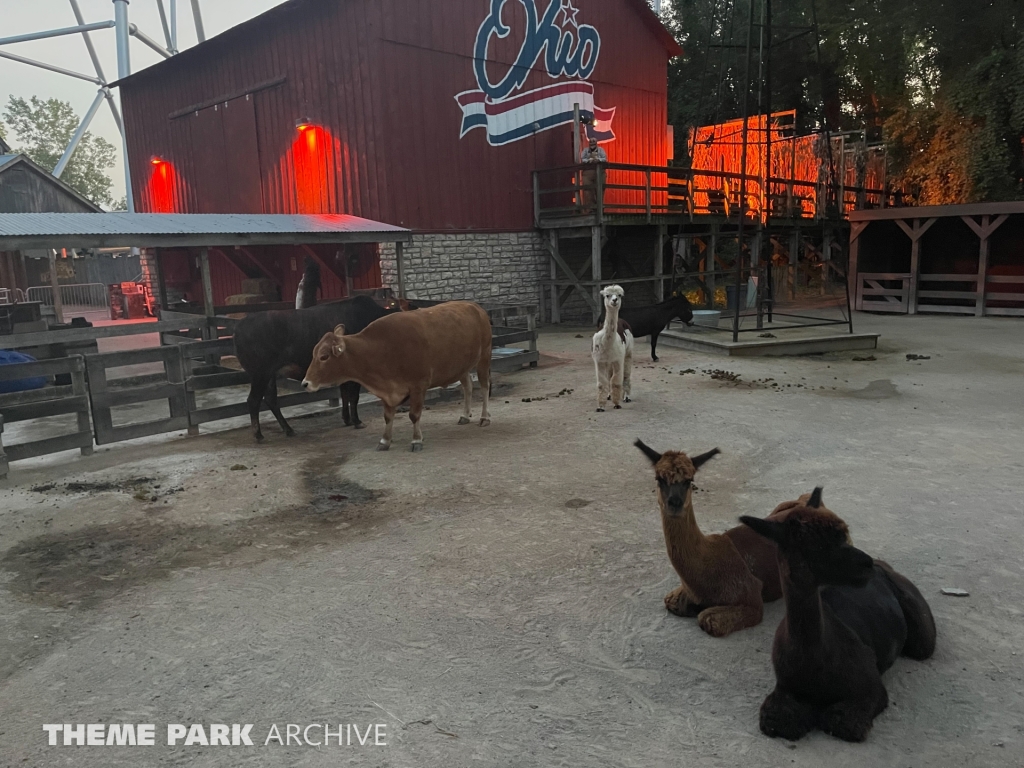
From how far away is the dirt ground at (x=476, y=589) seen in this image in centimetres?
303

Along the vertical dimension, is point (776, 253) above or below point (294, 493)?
above

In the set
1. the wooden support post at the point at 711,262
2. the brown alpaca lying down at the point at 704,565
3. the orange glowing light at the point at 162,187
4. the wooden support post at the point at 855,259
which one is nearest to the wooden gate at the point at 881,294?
the wooden support post at the point at 855,259

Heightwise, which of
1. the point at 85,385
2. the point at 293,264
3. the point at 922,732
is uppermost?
the point at 293,264

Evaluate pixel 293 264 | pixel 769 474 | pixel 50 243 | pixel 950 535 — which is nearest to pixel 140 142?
pixel 293 264

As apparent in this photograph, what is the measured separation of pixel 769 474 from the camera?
6.38 m

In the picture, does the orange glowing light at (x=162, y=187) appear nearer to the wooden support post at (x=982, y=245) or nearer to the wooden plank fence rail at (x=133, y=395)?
the wooden plank fence rail at (x=133, y=395)

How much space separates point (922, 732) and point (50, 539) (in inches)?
219

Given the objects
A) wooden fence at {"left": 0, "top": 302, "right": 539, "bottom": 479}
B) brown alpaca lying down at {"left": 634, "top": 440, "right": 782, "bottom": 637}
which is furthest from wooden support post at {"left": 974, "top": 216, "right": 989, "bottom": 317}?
brown alpaca lying down at {"left": 634, "top": 440, "right": 782, "bottom": 637}

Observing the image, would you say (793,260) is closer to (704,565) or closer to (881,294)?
(881,294)

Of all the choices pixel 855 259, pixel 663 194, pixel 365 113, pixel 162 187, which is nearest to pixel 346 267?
pixel 365 113

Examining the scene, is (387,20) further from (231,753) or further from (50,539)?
(231,753)

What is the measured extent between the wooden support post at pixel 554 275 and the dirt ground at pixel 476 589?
434 inches

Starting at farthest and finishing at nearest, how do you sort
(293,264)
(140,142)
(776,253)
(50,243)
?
(776,253)
(140,142)
(293,264)
(50,243)

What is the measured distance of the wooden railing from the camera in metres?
18.4
